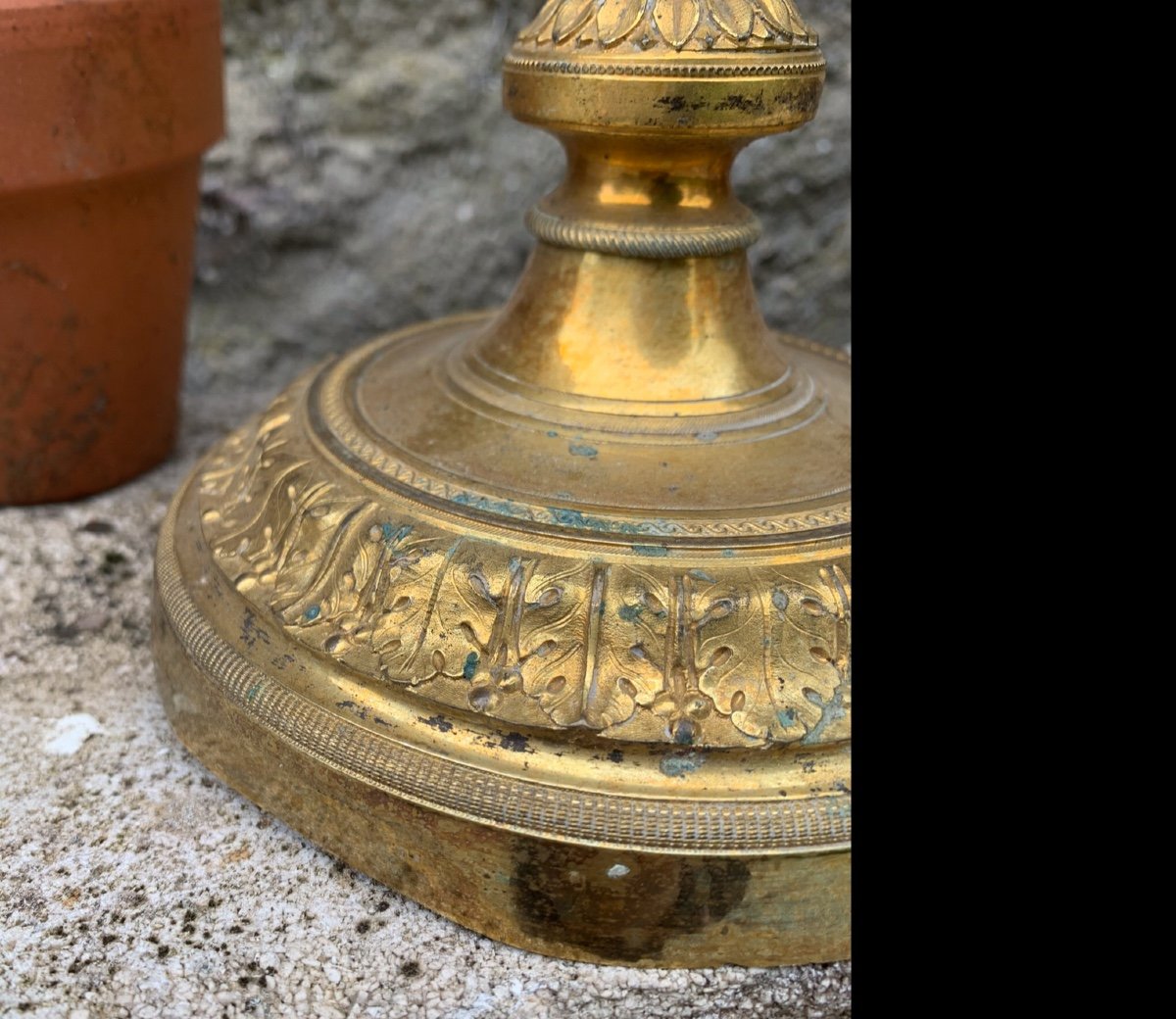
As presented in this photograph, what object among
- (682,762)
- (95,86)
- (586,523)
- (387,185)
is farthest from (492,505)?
(387,185)

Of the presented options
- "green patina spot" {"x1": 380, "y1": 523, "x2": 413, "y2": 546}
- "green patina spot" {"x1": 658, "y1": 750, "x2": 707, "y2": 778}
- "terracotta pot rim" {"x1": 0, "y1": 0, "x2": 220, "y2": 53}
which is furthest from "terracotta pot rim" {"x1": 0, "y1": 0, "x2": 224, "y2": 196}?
"green patina spot" {"x1": 658, "y1": 750, "x2": 707, "y2": 778}

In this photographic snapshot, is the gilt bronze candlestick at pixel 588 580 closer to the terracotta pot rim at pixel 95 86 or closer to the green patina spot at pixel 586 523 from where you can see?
the green patina spot at pixel 586 523

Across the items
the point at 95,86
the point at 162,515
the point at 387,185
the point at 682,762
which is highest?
the point at 95,86

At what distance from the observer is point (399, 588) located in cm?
85

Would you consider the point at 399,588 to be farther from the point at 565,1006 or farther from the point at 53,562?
the point at 53,562

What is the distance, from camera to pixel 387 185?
163 cm

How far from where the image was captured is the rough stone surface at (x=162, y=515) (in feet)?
2.58

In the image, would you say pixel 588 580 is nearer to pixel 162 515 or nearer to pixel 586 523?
pixel 586 523

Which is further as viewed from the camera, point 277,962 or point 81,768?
point 81,768

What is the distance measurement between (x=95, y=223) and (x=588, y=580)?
2.22ft

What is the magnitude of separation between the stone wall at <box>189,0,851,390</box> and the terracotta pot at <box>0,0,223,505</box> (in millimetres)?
299

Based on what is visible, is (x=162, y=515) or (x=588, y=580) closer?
(x=588, y=580)
